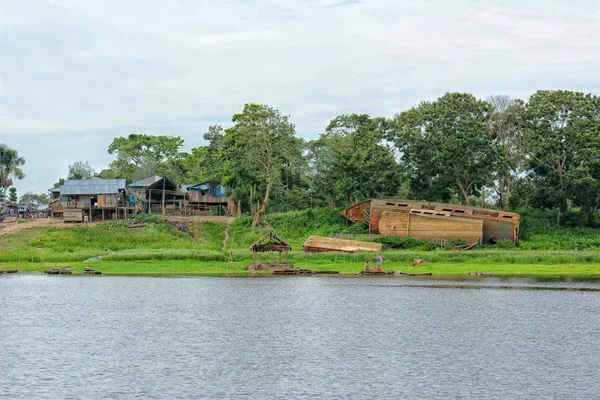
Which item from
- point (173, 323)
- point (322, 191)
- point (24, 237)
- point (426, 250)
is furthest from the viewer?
point (322, 191)

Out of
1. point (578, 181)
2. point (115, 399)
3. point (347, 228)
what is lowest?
point (115, 399)

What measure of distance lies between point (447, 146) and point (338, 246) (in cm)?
1898

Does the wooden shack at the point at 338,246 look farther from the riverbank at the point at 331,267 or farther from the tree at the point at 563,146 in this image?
the tree at the point at 563,146

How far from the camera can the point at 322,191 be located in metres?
92.4

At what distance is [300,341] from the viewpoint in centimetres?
3456

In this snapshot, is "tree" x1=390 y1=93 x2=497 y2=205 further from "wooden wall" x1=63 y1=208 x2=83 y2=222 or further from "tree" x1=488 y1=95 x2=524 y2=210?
"wooden wall" x1=63 y1=208 x2=83 y2=222

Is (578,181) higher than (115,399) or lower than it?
higher

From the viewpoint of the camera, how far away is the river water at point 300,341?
26.6m

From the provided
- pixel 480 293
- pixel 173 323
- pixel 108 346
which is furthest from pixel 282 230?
pixel 108 346

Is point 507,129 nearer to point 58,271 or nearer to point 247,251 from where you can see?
point 247,251

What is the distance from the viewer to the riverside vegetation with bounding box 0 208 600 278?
62.4 m

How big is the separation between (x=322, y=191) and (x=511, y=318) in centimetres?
5316

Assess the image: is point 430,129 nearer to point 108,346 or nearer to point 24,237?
point 24,237

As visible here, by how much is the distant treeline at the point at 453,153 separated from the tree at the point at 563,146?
4.1 inches
